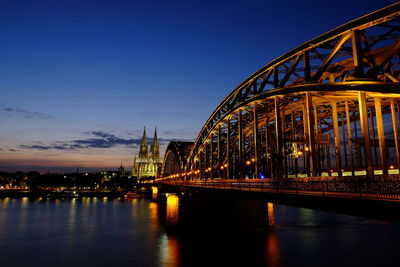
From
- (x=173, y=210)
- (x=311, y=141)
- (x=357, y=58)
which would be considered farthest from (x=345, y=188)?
(x=173, y=210)

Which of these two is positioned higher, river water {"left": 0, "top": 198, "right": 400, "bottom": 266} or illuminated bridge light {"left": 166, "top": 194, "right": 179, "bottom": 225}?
illuminated bridge light {"left": 166, "top": 194, "right": 179, "bottom": 225}

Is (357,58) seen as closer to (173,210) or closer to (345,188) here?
(345,188)

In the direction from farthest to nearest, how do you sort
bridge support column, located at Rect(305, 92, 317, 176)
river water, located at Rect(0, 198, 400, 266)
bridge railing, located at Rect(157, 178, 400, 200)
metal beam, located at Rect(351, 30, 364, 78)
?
river water, located at Rect(0, 198, 400, 266)
bridge support column, located at Rect(305, 92, 317, 176)
metal beam, located at Rect(351, 30, 364, 78)
bridge railing, located at Rect(157, 178, 400, 200)

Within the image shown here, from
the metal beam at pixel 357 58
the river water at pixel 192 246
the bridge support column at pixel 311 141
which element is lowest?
the river water at pixel 192 246

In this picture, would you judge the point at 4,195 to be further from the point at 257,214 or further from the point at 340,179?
the point at 340,179

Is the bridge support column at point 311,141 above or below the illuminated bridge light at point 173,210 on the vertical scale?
above

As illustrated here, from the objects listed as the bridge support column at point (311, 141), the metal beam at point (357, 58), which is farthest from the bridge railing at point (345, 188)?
the metal beam at point (357, 58)

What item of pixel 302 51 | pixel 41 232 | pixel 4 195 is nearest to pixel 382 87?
→ pixel 302 51

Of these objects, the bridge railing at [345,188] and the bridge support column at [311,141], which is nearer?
the bridge railing at [345,188]

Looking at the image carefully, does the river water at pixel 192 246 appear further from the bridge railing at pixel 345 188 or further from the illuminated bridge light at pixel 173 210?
the bridge railing at pixel 345 188

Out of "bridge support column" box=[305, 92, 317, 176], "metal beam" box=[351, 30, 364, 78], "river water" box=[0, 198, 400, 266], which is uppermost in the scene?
"metal beam" box=[351, 30, 364, 78]

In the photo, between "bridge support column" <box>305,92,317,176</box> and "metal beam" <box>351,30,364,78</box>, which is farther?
"bridge support column" <box>305,92,317,176</box>

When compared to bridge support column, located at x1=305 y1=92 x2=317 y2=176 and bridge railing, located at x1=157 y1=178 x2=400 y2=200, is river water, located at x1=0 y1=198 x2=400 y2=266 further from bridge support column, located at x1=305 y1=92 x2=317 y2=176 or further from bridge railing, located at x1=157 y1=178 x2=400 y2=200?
bridge railing, located at x1=157 y1=178 x2=400 y2=200

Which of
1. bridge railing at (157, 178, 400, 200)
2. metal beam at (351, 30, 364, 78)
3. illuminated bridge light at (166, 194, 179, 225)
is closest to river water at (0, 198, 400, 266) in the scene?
illuminated bridge light at (166, 194, 179, 225)
